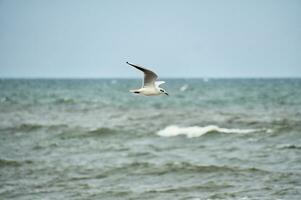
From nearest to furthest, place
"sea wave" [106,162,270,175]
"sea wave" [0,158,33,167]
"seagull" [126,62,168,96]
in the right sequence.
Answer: "seagull" [126,62,168,96]
"sea wave" [106,162,270,175]
"sea wave" [0,158,33,167]

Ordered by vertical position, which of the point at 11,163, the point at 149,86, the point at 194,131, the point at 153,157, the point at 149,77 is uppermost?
the point at 149,77

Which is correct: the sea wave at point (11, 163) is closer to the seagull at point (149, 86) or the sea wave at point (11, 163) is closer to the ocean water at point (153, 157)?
the ocean water at point (153, 157)

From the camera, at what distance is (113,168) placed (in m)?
15.8

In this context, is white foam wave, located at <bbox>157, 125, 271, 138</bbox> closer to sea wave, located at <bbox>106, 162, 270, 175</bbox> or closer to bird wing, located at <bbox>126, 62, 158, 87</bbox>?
sea wave, located at <bbox>106, 162, 270, 175</bbox>

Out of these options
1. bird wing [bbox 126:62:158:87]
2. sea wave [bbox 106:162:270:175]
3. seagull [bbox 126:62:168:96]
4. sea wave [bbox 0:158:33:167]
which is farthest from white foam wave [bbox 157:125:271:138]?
bird wing [bbox 126:62:158:87]

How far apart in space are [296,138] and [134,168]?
247 inches

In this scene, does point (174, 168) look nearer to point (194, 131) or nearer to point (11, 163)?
point (11, 163)

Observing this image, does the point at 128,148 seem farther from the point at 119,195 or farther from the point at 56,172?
the point at 119,195

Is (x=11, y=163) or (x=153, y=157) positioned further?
(x=153, y=157)

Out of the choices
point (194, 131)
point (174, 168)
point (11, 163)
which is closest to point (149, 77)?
point (174, 168)

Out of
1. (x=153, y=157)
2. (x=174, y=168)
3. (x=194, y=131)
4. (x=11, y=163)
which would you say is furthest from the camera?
(x=194, y=131)

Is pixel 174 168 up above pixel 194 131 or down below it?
below

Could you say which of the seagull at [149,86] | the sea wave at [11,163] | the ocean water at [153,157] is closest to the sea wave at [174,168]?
the ocean water at [153,157]

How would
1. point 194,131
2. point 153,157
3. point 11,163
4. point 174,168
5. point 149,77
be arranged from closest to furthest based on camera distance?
1. point 149,77
2. point 174,168
3. point 11,163
4. point 153,157
5. point 194,131
